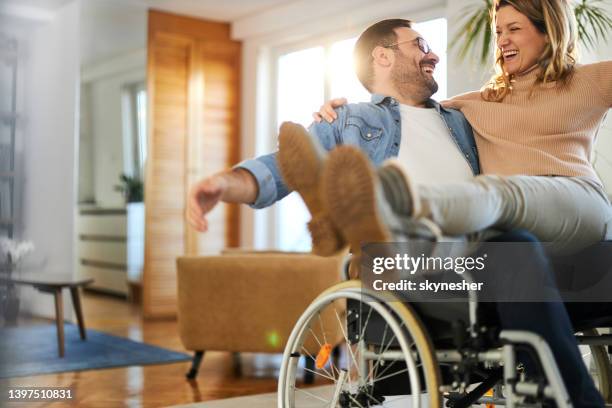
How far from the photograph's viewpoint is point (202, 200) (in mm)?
1569

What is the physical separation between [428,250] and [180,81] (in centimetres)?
508

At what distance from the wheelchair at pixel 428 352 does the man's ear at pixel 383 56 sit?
0.50 metres

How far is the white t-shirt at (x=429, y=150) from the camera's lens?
1824 millimetres

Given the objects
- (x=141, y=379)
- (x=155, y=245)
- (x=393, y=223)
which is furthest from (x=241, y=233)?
(x=393, y=223)

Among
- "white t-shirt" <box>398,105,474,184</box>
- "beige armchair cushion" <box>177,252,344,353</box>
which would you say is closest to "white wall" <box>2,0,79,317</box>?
"beige armchair cushion" <box>177,252,344,353</box>

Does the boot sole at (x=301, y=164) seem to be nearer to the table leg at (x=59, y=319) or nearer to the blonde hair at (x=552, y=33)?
the blonde hair at (x=552, y=33)

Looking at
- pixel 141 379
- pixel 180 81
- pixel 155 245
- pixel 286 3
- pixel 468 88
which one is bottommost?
pixel 141 379

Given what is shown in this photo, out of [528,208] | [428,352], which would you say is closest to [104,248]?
[428,352]

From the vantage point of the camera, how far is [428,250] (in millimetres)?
1544

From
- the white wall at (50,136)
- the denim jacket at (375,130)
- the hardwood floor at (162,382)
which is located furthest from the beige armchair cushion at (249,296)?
the denim jacket at (375,130)

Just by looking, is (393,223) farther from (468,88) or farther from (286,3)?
(286,3)

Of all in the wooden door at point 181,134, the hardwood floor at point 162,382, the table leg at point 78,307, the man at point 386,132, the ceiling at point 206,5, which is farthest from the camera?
the wooden door at point 181,134

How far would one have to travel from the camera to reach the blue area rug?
3.93 m

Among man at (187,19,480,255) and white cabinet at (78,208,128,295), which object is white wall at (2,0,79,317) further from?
man at (187,19,480,255)
